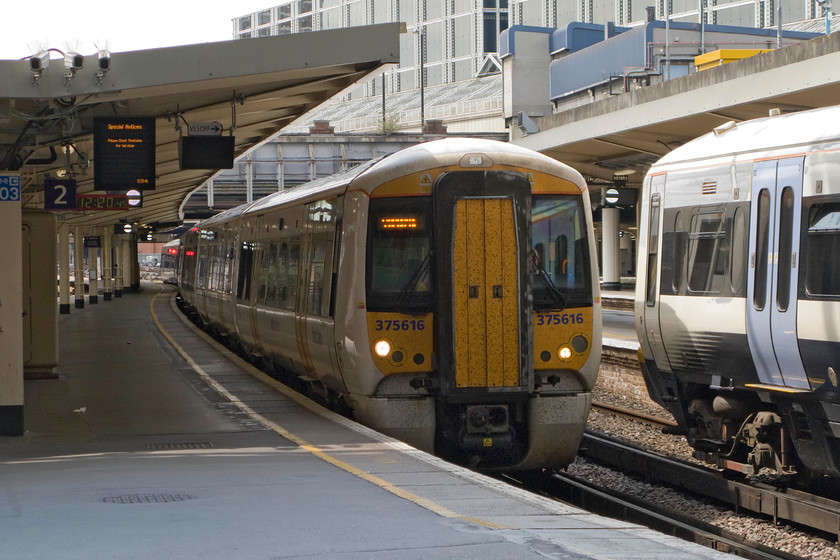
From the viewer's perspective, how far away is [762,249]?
30.9 ft

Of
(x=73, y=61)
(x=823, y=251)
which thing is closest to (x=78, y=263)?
(x=73, y=61)

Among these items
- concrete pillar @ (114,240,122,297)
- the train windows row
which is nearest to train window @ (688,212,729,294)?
the train windows row

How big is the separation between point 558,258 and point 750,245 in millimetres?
1791

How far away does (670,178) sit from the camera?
11.0 metres

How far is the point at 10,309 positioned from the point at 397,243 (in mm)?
3787

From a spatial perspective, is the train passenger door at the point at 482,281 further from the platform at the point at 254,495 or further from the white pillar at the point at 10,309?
the white pillar at the point at 10,309

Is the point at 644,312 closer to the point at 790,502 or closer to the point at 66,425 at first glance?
the point at 790,502

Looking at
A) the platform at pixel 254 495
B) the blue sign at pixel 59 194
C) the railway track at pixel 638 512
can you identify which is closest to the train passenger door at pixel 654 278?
the railway track at pixel 638 512

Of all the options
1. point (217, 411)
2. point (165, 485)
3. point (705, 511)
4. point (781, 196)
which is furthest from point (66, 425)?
point (781, 196)

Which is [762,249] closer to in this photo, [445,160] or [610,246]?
[445,160]

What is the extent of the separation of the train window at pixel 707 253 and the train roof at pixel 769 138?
605mm

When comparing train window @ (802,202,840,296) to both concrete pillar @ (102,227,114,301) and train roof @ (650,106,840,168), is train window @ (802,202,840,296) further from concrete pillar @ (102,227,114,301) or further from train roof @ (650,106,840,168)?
concrete pillar @ (102,227,114,301)

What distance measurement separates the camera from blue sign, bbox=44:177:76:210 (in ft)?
55.8

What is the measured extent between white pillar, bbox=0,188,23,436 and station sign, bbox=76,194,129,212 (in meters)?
10.6
